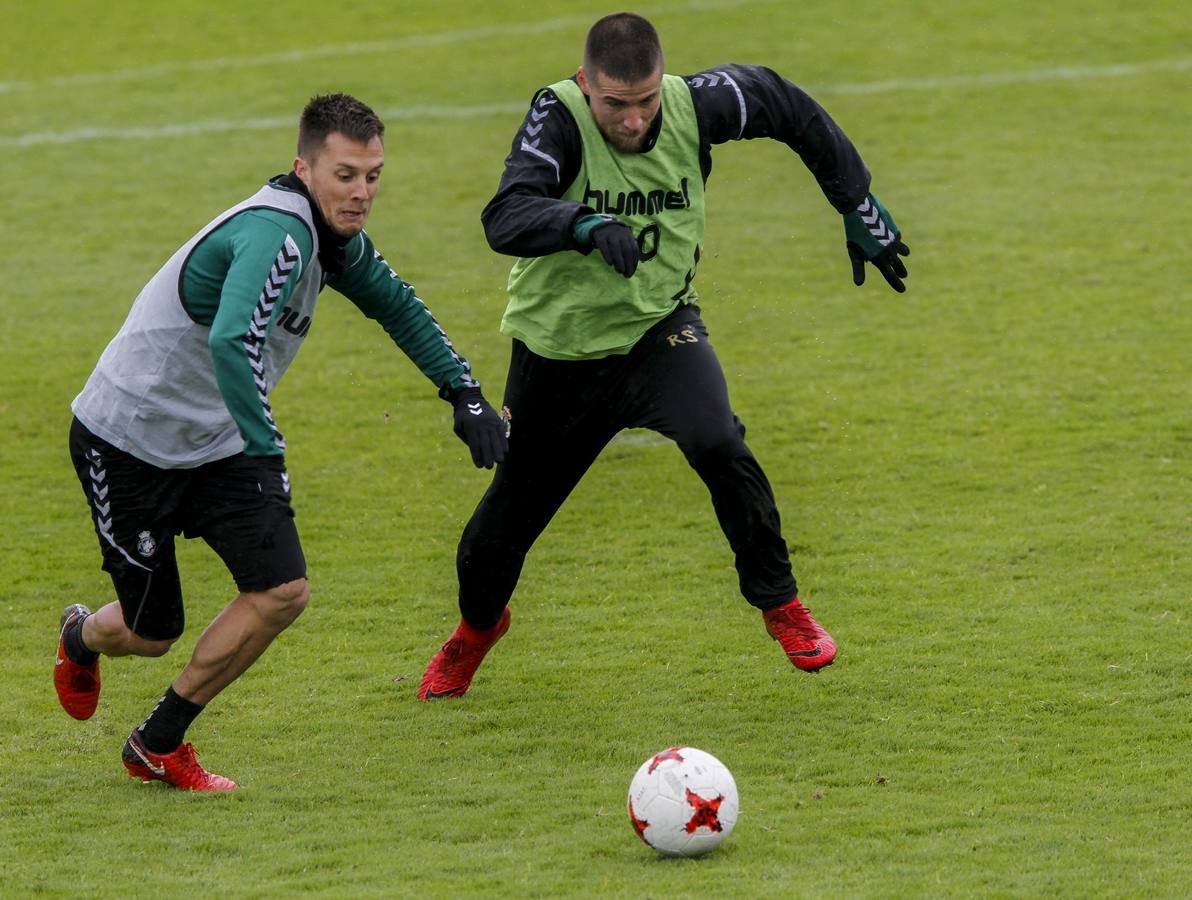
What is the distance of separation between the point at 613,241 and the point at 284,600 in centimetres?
A: 151

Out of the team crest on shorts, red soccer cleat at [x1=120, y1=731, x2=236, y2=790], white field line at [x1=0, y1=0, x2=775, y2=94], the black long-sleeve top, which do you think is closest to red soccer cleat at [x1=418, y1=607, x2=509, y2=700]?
red soccer cleat at [x1=120, y1=731, x2=236, y2=790]

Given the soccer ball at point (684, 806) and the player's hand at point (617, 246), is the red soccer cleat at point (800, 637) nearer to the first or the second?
the soccer ball at point (684, 806)

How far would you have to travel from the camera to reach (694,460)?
6285 mm

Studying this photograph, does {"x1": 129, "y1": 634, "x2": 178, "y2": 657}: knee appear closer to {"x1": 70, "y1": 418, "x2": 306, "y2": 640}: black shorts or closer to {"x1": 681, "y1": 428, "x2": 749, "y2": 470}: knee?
{"x1": 70, "y1": 418, "x2": 306, "y2": 640}: black shorts

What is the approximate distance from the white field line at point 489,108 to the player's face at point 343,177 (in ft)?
42.5

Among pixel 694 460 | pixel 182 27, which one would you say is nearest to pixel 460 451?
pixel 694 460

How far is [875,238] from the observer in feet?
22.2

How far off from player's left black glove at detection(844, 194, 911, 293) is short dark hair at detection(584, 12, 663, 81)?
114 cm

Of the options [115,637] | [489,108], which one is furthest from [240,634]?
[489,108]

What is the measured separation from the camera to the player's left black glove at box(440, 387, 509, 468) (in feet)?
19.8

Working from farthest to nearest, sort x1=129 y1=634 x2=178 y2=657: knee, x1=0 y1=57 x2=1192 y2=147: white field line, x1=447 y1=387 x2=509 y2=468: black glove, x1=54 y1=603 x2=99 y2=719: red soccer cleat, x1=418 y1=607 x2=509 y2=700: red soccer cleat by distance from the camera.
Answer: x1=0 y1=57 x2=1192 y2=147: white field line, x1=418 y1=607 x2=509 y2=700: red soccer cleat, x1=54 y1=603 x2=99 y2=719: red soccer cleat, x1=129 y1=634 x2=178 y2=657: knee, x1=447 y1=387 x2=509 y2=468: black glove

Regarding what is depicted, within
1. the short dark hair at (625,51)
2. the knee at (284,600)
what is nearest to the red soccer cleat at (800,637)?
the knee at (284,600)

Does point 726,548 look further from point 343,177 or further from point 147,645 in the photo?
point 343,177

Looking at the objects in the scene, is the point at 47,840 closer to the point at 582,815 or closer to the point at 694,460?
the point at 582,815
